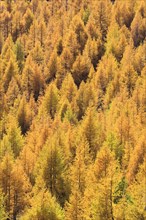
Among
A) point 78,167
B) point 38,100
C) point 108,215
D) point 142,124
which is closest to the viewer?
point 108,215

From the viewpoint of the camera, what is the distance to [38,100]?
333ft

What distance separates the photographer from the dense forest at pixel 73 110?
139 ft

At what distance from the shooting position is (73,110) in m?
92.2

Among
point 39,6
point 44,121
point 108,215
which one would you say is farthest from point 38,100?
point 39,6

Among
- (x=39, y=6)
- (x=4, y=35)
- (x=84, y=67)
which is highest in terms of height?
(x=39, y=6)

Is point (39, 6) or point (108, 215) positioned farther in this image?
point (39, 6)

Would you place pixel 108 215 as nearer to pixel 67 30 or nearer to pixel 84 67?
pixel 84 67

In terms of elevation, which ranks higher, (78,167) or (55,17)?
(55,17)

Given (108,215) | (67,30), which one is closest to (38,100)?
(67,30)

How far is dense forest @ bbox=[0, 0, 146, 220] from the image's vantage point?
42.3 meters

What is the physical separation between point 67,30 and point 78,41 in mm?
8987

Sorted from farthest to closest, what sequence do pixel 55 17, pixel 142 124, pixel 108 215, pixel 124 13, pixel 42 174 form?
pixel 55 17
pixel 124 13
pixel 142 124
pixel 42 174
pixel 108 215

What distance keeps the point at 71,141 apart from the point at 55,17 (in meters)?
98.8

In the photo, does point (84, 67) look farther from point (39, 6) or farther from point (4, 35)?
point (39, 6)
